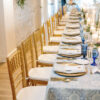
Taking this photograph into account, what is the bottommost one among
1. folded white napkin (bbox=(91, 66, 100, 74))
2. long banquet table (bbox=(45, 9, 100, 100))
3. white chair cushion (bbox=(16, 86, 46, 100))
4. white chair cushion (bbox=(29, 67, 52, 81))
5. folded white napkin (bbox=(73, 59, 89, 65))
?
white chair cushion (bbox=(16, 86, 46, 100))

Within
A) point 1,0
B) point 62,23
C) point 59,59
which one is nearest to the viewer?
point 59,59

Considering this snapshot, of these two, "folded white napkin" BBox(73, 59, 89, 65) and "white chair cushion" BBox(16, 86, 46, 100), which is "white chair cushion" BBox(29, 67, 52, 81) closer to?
"white chair cushion" BBox(16, 86, 46, 100)

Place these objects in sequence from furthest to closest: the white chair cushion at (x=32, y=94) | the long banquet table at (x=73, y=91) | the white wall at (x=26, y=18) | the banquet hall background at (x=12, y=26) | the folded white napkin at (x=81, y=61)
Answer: the white wall at (x=26, y=18) → the banquet hall background at (x=12, y=26) → the folded white napkin at (x=81, y=61) → the white chair cushion at (x=32, y=94) → the long banquet table at (x=73, y=91)

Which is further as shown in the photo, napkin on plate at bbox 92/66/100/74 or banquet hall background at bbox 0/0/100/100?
banquet hall background at bbox 0/0/100/100

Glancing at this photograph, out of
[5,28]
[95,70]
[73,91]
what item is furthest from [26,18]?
[73,91]

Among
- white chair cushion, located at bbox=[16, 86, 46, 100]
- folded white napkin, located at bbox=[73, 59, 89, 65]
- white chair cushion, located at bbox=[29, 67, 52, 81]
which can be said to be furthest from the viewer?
white chair cushion, located at bbox=[29, 67, 52, 81]

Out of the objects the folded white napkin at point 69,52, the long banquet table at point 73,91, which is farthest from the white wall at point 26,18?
the long banquet table at point 73,91

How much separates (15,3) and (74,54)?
3.60 metres

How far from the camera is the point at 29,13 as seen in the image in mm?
7570

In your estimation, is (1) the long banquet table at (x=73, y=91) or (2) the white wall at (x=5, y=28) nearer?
(1) the long banquet table at (x=73, y=91)

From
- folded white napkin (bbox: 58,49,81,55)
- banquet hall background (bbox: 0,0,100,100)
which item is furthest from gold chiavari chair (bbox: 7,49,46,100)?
banquet hall background (bbox: 0,0,100,100)

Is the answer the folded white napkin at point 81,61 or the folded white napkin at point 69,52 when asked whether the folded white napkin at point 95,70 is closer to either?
the folded white napkin at point 81,61

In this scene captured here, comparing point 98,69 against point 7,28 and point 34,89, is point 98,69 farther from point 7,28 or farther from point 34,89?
point 7,28

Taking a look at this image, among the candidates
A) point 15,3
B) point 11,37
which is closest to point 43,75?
point 11,37
